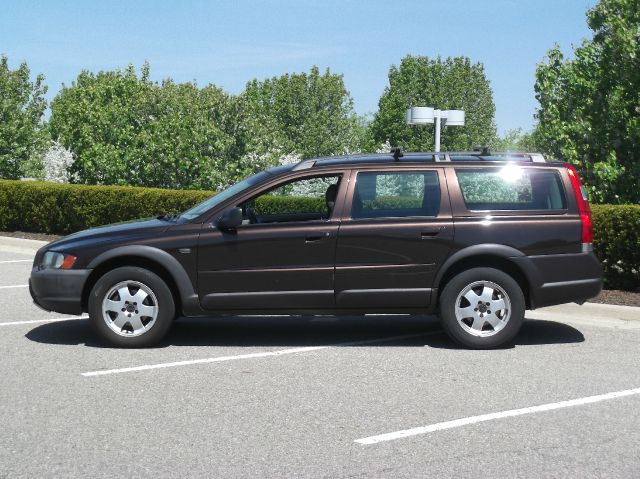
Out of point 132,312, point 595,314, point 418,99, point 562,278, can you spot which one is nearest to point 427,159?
point 562,278

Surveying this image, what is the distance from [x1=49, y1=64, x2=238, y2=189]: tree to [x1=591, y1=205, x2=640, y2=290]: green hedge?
1901cm

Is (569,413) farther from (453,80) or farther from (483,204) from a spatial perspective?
(453,80)

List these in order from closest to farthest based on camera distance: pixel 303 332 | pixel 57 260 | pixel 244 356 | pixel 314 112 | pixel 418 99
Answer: pixel 244 356 → pixel 57 260 → pixel 303 332 → pixel 418 99 → pixel 314 112

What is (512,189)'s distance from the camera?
870 centimetres

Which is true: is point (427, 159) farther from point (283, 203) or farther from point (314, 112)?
point (314, 112)

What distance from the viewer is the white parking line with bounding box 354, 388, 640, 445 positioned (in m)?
5.68

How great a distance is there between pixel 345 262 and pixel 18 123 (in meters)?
37.0

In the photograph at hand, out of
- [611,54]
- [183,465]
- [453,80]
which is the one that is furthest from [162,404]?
[453,80]

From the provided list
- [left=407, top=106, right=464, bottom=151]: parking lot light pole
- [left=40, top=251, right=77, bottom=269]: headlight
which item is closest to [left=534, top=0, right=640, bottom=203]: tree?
[left=407, top=106, right=464, bottom=151]: parking lot light pole

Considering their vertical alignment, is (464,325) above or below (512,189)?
below

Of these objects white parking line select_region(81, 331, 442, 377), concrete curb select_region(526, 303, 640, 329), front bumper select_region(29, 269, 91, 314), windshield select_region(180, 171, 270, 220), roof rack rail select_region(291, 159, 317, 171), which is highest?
roof rack rail select_region(291, 159, 317, 171)

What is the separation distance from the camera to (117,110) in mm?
36125

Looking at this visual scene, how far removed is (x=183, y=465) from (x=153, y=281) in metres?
3.47

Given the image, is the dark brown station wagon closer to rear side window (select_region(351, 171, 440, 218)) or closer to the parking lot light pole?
rear side window (select_region(351, 171, 440, 218))
